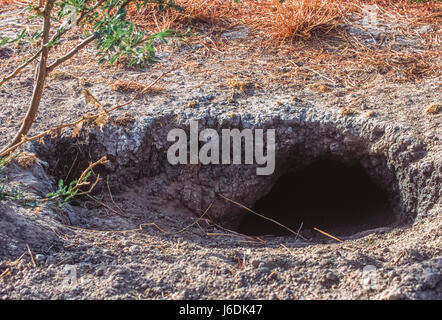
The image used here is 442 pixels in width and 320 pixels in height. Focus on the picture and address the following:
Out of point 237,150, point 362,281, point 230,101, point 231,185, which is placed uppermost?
point 230,101

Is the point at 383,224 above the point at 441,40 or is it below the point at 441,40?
below

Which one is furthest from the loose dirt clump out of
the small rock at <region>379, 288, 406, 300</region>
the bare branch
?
the bare branch

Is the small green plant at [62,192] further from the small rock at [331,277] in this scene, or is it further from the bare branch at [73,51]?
the small rock at [331,277]

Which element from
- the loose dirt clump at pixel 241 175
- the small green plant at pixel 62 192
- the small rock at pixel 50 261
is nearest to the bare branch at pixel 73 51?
the loose dirt clump at pixel 241 175

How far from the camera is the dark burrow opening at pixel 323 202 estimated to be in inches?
149

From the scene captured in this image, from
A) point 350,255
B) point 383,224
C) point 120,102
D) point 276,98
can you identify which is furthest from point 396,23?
point 350,255

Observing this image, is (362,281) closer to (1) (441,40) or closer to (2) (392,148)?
(2) (392,148)

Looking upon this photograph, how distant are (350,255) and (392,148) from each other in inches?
38.0

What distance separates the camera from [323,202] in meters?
4.15

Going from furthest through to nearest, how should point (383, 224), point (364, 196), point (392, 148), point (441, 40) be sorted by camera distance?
point (441, 40) < point (364, 196) < point (383, 224) < point (392, 148)

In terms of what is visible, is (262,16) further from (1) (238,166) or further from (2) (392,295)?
(2) (392,295)

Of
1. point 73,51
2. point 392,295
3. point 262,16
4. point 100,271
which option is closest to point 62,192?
point 100,271

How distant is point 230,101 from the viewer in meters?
3.71

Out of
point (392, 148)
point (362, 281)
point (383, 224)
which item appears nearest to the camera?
point (362, 281)
